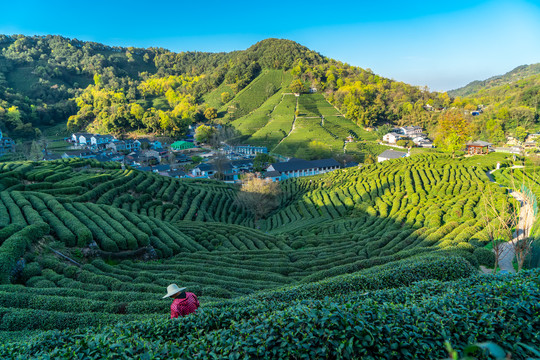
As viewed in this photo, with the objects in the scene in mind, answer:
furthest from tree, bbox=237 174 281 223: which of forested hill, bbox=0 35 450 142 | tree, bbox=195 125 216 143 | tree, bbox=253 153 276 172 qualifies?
forested hill, bbox=0 35 450 142

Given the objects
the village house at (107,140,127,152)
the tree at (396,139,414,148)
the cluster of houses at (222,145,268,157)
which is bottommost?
the cluster of houses at (222,145,268,157)

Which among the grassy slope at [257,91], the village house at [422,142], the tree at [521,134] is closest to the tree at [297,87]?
the grassy slope at [257,91]

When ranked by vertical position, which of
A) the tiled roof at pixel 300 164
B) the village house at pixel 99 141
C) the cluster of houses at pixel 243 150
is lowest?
the tiled roof at pixel 300 164

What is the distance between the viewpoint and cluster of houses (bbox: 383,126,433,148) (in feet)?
291

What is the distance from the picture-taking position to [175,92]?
13800cm

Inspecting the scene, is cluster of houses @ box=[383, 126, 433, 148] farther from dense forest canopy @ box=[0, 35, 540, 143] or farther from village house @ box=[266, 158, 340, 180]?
village house @ box=[266, 158, 340, 180]

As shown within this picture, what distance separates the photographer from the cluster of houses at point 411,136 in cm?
8875

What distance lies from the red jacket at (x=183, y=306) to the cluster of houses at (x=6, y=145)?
297 ft

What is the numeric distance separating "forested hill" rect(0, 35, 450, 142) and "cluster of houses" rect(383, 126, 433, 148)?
29.5 ft

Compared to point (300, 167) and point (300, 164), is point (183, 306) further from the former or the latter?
point (300, 164)

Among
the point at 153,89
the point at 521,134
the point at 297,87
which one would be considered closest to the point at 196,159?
the point at 297,87

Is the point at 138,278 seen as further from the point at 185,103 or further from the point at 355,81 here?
the point at 355,81

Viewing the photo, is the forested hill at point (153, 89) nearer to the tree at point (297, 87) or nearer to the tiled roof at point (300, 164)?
the tree at point (297, 87)

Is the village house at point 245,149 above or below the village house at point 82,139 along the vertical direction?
below
